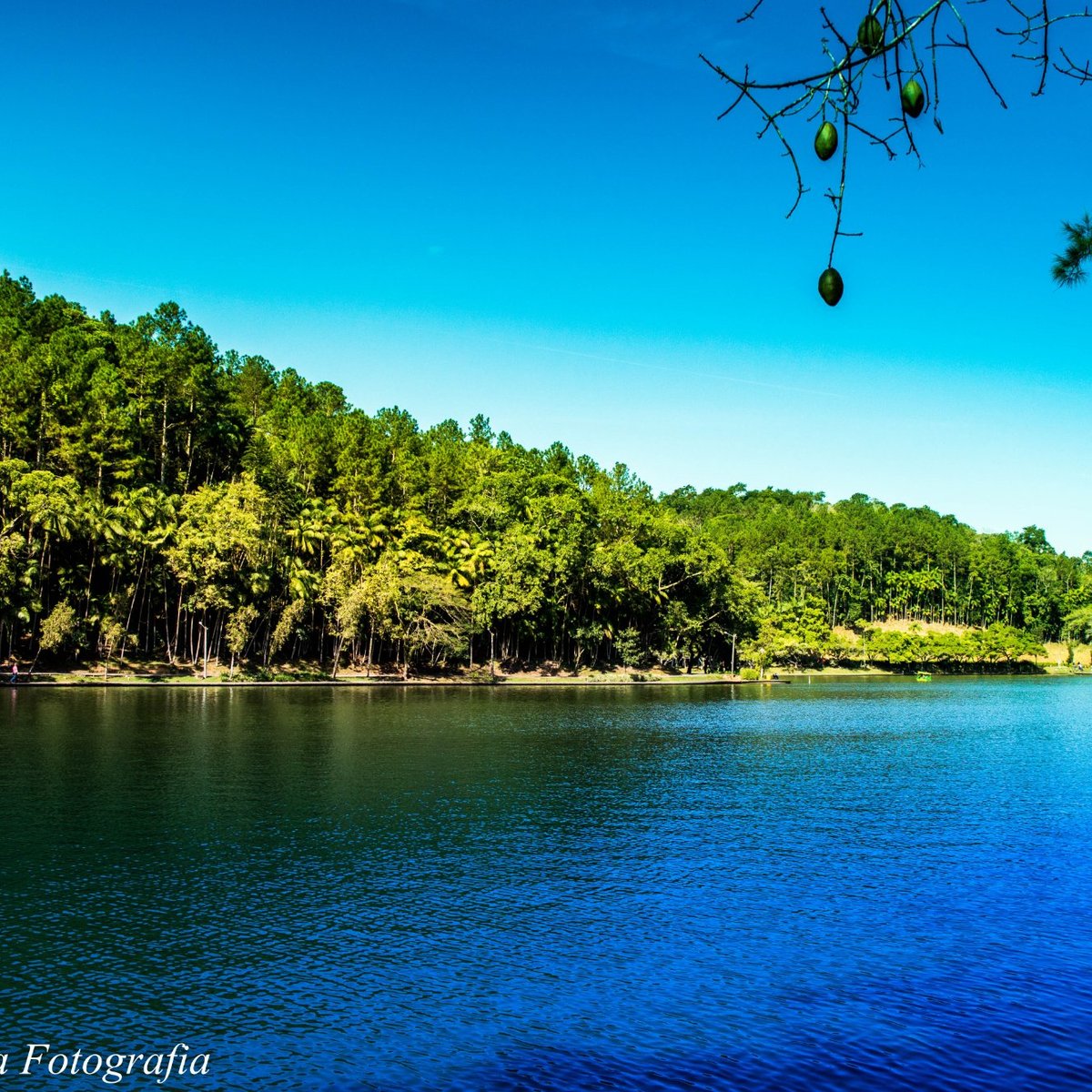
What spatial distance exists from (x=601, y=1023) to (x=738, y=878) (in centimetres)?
671

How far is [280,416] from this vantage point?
252ft

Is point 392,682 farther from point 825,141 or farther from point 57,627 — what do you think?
point 825,141

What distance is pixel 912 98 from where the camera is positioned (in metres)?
2.58

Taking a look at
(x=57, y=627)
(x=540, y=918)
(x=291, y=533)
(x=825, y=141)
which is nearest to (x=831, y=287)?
(x=825, y=141)

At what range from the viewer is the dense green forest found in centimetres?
5366

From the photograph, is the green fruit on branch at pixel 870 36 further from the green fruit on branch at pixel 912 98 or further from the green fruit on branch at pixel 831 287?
the green fruit on branch at pixel 831 287

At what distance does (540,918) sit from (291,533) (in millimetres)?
50211

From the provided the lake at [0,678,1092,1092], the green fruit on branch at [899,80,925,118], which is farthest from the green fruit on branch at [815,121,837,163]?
the lake at [0,678,1092,1092]

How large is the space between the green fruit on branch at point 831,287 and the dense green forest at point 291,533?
53154 mm

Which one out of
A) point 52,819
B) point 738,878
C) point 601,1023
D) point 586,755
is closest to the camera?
point 601,1023

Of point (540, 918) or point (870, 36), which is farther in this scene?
point (540, 918)

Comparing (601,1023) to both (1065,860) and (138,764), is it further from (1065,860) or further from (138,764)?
(138,764)

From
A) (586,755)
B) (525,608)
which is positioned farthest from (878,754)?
(525,608)

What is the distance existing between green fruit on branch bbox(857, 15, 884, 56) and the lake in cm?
1014
